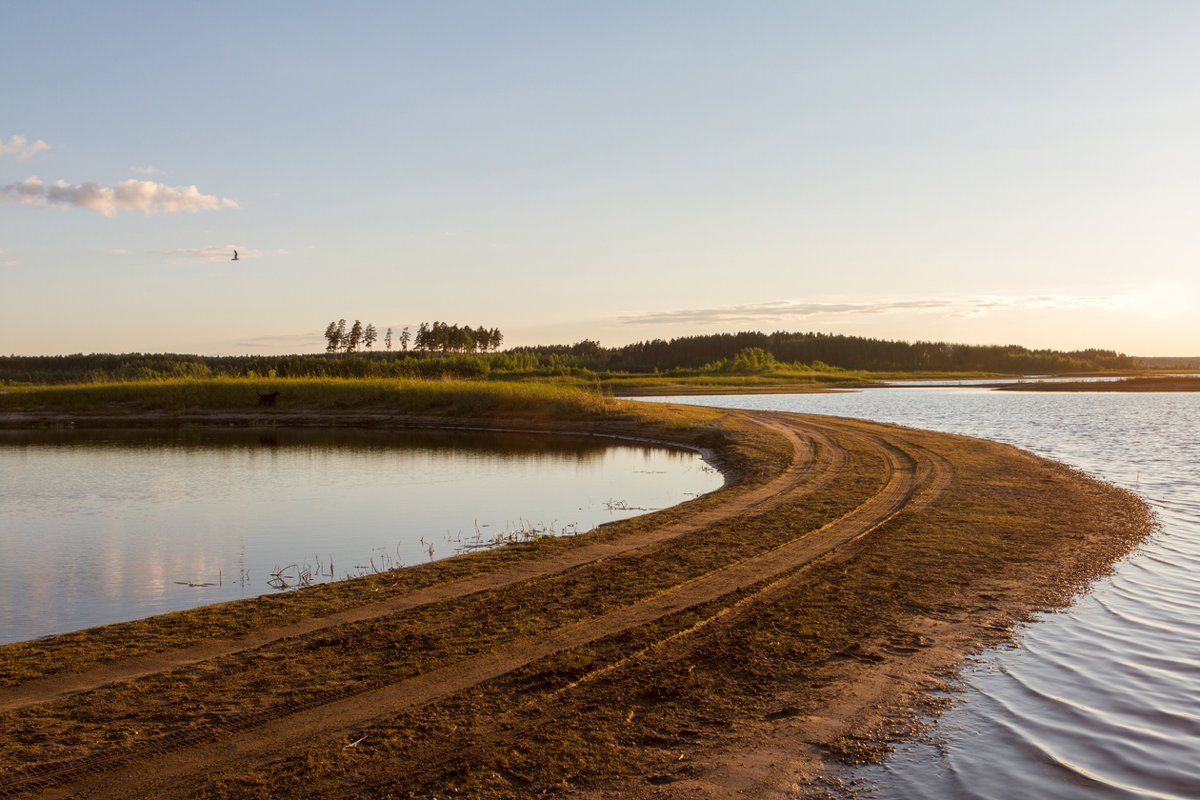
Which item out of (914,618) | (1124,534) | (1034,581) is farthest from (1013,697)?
(1124,534)

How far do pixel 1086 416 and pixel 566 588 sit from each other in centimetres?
Answer: 4571

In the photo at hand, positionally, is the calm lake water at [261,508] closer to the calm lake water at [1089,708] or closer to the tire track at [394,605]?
the tire track at [394,605]

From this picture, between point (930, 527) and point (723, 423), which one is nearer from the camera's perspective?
point (930, 527)

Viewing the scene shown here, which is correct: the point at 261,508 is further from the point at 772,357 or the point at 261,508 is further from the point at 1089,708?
the point at 772,357

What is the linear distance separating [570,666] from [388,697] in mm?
1631

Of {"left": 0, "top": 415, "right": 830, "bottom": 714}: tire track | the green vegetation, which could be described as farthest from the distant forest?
{"left": 0, "top": 415, "right": 830, "bottom": 714}: tire track

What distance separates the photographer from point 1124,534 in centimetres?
1365

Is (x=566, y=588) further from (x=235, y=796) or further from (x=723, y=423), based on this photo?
(x=723, y=423)

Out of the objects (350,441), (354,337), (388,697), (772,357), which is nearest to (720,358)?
(772,357)

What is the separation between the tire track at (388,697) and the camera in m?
5.20

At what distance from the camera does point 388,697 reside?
6.47 metres

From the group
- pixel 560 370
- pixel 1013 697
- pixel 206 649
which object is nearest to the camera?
pixel 1013 697

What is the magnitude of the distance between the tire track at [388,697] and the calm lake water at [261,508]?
441 centimetres

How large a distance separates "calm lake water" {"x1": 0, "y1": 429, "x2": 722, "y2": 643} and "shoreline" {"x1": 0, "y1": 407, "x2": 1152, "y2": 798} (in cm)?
178
